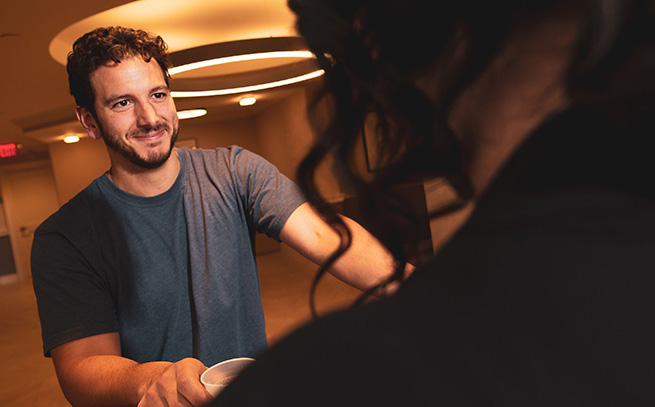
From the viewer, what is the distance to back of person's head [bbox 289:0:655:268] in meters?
0.32

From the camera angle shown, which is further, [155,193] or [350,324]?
[155,193]

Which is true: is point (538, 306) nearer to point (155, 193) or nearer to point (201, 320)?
point (201, 320)

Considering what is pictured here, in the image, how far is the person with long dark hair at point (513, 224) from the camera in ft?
0.78

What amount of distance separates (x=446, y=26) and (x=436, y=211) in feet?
0.85

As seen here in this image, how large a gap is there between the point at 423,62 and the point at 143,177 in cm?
108

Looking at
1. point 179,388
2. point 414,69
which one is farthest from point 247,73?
point 414,69

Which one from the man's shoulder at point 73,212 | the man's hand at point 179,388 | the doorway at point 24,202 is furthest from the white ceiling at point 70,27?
the doorway at point 24,202

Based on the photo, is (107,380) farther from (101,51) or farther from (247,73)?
(247,73)

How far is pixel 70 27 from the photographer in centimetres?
421

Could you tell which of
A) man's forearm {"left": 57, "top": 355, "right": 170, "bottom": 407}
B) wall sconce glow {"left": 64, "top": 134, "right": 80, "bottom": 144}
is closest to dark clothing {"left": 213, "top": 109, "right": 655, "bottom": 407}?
man's forearm {"left": 57, "top": 355, "right": 170, "bottom": 407}

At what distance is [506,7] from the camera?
1.11ft

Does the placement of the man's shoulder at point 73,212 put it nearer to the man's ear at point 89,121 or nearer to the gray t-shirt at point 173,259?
the gray t-shirt at point 173,259

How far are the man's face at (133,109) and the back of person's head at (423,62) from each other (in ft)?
2.86

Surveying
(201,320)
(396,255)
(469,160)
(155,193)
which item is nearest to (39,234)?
(155,193)
